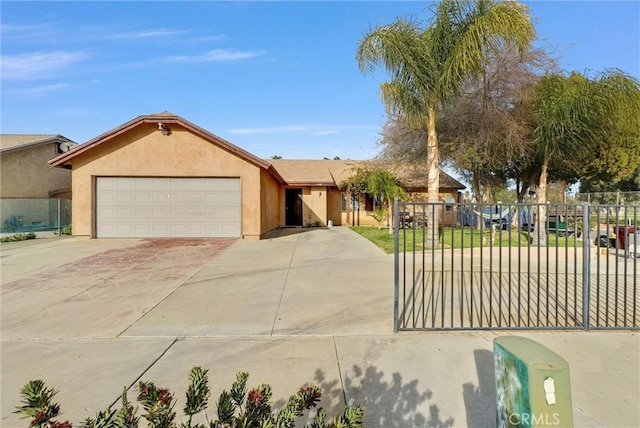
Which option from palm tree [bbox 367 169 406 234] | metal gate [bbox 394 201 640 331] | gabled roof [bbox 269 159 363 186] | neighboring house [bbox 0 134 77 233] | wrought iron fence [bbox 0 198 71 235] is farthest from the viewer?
gabled roof [bbox 269 159 363 186]

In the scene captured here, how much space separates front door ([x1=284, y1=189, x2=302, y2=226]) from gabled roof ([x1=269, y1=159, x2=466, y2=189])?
46.8 inches

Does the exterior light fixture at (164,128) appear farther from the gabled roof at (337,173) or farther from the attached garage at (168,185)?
the gabled roof at (337,173)

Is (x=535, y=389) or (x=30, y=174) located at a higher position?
(x=30, y=174)

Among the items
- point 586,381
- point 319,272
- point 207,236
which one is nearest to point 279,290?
point 319,272

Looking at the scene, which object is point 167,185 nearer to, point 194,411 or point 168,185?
point 168,185

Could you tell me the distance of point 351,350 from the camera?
3.72 meters

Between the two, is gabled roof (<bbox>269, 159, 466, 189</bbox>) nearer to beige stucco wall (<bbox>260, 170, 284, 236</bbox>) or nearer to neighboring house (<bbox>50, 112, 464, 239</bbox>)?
beige stucco wall (<bbox>260, 170, 284, 236</bbox>)

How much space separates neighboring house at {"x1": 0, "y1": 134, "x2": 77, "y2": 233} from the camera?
1812 centimetres

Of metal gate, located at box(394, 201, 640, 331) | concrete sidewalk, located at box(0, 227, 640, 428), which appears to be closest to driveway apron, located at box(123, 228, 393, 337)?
concrete sidewalk, located at box(0, 227, 640, 428)

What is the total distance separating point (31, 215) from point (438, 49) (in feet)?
74.0

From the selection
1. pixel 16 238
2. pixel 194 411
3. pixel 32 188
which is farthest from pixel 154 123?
pixel 194 411

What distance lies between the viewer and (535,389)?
65.2 inches

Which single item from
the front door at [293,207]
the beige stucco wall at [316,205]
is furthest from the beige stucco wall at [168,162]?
the front door at [293,207]

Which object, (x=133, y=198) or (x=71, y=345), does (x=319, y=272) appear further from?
(x=133, y=198)
